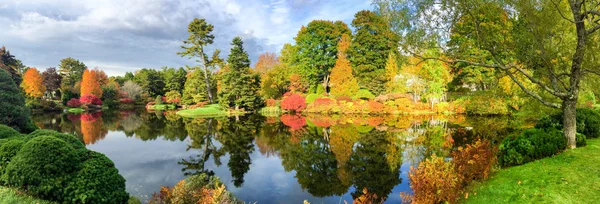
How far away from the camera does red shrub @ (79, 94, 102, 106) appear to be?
1722 inches

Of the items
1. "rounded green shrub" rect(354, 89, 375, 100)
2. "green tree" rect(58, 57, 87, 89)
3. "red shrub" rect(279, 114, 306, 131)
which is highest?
"green tree" rect(58, 57, 87, 89)

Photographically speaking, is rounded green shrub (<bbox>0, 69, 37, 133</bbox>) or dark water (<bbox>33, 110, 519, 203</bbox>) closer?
dark water (<bbox>33, 110, 519, 203</bbox>)

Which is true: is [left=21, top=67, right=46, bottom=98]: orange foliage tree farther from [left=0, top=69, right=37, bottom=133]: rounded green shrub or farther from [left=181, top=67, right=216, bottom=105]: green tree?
[left=0, top=69, right=37, bottom=133]: rounded green shrub

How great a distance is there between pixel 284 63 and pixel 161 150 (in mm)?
31896

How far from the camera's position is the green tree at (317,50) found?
3766 cm

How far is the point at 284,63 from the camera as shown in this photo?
44125mm

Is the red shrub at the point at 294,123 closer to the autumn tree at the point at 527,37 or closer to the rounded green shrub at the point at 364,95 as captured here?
the rounded green shrub at the point at 364,95

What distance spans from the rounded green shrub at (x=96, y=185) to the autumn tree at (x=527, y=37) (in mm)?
8950

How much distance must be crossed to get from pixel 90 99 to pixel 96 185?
49532 mm

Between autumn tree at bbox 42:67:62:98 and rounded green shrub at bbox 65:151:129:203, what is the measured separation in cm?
5654

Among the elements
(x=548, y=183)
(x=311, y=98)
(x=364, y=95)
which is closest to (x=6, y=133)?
(x=548, y=183)

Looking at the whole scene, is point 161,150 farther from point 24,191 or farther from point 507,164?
point 507,164

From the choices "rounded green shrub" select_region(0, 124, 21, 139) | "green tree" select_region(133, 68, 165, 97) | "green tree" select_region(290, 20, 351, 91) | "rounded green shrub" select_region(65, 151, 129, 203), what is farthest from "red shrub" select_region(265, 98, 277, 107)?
"rounded green shrub" select_region(65, 151, 129, 203)

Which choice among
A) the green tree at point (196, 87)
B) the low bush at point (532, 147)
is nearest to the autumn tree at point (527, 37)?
the low bush at point (532, 147)
